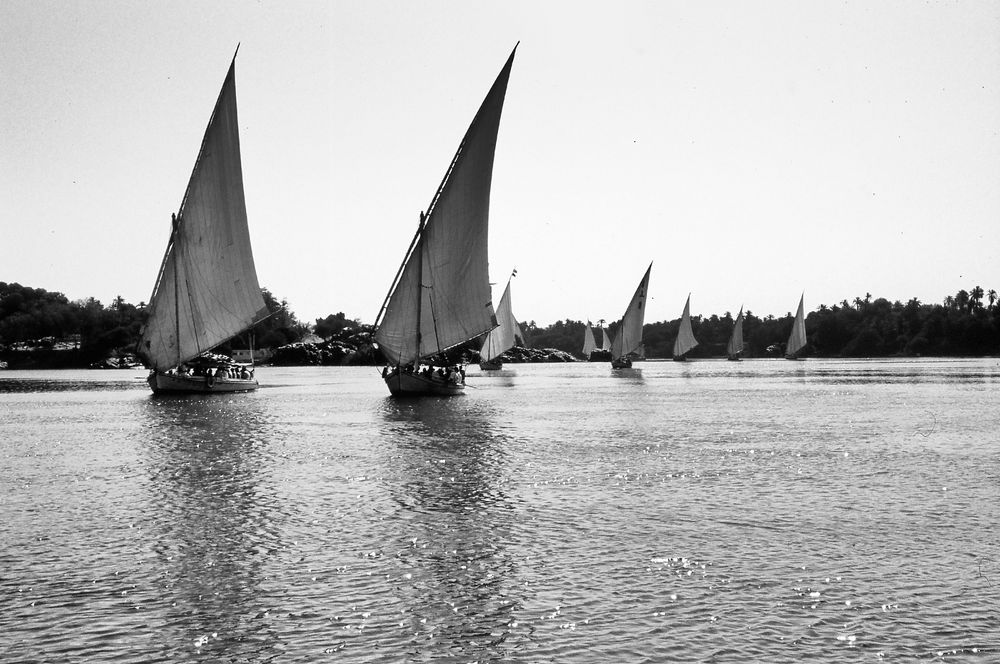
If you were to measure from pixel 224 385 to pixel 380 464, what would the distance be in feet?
158

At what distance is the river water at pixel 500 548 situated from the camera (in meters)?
12.1

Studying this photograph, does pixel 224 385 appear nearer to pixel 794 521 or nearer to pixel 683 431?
pixel 683 431

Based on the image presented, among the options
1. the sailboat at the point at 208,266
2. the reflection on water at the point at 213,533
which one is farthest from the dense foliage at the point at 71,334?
the reflection on water at the point at 213,533

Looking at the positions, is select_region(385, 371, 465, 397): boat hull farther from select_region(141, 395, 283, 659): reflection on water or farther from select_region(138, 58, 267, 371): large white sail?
select_region(141, 395, 283, 659): reflection on water

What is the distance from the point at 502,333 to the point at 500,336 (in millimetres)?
519

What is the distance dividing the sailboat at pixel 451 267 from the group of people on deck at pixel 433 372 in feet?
1.40

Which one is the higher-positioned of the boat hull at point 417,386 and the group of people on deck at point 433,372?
the group of people on deck at point 433,372

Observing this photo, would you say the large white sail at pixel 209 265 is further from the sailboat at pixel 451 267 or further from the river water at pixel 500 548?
the river water at pixel 500 548

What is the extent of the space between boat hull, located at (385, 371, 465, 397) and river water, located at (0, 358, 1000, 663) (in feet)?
76.6

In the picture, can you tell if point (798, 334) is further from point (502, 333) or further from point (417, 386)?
point (417, 386)

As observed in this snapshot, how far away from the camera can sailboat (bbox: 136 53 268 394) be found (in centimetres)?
6203

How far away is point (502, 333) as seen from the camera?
132 metres

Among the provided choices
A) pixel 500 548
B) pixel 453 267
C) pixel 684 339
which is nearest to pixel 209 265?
pixel 453 267

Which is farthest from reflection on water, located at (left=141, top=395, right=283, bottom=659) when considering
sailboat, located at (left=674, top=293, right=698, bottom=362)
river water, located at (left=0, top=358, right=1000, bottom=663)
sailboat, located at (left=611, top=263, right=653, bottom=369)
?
sailboat, located at (left=674, top=293, right=698, bottom=362)
